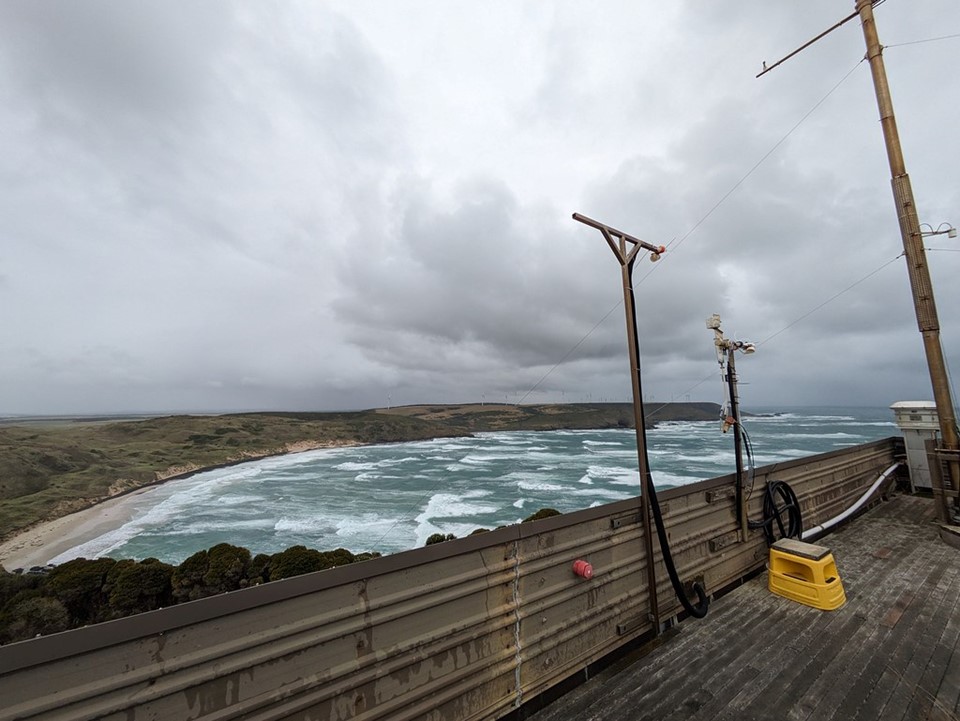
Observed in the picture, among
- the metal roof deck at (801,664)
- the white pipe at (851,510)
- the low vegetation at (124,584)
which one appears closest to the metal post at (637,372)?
the metal roof deck at (801,664)

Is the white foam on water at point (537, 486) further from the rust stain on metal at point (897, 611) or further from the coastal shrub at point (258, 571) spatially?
the rust stain on metal at point (897, 611)

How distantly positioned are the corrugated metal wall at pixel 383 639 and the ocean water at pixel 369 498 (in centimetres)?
1678

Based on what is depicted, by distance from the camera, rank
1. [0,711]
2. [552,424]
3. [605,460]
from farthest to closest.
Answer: [552,424] < [605,460] < [0,711]

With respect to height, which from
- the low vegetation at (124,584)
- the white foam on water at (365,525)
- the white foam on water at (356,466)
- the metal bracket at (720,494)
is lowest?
the white foam on water at (365,525)

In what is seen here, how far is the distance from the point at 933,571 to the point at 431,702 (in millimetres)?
6646

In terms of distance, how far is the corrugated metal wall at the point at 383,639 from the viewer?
1.69 meters

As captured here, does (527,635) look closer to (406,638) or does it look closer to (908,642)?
(406,638)

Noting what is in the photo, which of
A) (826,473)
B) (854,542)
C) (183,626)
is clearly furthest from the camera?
(826,473)

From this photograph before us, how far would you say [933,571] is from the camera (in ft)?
16.7

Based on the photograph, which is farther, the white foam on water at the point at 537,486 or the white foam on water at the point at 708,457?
the white foam on water at the point at 708,457

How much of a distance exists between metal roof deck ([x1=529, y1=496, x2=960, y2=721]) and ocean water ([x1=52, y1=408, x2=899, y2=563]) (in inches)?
652

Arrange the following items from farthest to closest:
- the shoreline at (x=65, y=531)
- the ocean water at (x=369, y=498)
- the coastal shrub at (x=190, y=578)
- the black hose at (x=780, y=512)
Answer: the shoreline at (x=65, y=531) < the ocean water at (x=369, y=498) < the coastal shrub at (x=190, y=578) < the black hose at (x=780, y=512)

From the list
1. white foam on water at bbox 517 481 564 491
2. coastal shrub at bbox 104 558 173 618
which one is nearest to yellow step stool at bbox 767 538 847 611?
coastal shrub at bbox 104 558 173 618

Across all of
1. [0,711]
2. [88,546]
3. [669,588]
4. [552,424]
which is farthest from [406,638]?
[552,424]
